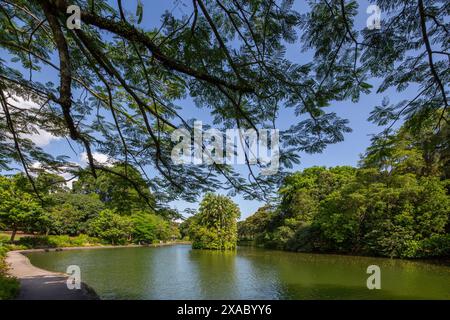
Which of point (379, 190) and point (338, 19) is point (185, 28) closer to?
point (338, 19)

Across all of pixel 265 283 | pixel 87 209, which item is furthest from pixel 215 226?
pixel 265 283

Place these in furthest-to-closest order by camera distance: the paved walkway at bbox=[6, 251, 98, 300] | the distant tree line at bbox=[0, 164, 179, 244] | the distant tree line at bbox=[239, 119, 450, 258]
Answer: the distant tree line at bbox=[239, 119, 450, 258] < the paved walkway at bbox=[6, 251, 98, 300] < the distant tree line at bbox=[0, 164, 179, 244]

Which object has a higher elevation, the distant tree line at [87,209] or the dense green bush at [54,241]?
the distant tree line at [87,209]

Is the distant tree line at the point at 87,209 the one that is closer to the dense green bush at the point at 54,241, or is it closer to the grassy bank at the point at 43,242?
the grassy bank at the point at 43,242

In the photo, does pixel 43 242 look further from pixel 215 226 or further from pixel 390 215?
pixel 390 215

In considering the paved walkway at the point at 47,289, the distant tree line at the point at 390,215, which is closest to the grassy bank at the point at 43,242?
the paved walkway at the point at 47,289

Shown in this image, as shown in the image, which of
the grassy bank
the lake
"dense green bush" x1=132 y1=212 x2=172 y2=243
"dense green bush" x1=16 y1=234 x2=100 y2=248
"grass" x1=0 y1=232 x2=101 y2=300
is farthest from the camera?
"dense green bush" x1=132 y1=212 x2=172 y2=243

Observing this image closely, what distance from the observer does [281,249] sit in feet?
92.4

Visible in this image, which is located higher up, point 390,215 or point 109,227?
point 390,215

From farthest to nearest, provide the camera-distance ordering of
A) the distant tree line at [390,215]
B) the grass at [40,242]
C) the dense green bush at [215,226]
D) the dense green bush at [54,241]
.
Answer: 1. the dense green bush at [215,226]
2. the dense green bush at [54,241]
3. the grass at [40,242]
4. the distant tree line at [390,215]

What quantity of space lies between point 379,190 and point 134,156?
748 inches

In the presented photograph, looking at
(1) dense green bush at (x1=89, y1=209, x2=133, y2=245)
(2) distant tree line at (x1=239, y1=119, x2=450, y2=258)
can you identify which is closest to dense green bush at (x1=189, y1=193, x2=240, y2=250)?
(2) distant tree line at (x1=239, y1=119, x2=450, y2=258)

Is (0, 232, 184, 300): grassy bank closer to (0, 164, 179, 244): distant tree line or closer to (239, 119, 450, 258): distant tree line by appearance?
(0, 164, 179, 244): distant tree line

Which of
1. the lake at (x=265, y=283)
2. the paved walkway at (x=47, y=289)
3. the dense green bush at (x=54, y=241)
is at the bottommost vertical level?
the dense green bush at (x=54, y=241)
